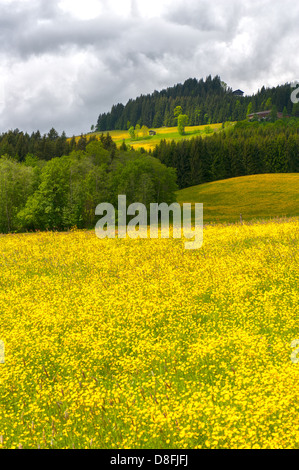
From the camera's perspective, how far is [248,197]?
2810 inches

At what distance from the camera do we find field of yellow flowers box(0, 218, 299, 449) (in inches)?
200

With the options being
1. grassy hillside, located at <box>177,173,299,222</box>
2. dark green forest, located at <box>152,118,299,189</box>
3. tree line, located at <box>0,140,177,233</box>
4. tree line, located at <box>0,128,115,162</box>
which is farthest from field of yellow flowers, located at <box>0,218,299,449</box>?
tree line, located at <box>0,128,115,162</box>

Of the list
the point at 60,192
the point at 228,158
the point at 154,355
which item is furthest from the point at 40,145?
the point at 154,355

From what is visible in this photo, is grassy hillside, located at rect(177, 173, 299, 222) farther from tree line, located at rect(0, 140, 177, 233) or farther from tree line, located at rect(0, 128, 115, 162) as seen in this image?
tree line, located at rect(0, 128, 115, 162)

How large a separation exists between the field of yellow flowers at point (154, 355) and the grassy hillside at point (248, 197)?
39.7 m

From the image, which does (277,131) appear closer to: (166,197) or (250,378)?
(166,197)

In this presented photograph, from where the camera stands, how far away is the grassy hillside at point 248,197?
5850 cm

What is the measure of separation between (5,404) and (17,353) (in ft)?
5.66

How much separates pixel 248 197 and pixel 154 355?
67.9 metres

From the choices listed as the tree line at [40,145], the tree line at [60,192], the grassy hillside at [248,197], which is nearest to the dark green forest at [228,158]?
the grassy hillside at [248,197]

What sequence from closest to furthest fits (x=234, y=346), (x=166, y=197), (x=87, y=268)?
(x=234, y=346)
(x=87, y=268)
(x=166, y=197)

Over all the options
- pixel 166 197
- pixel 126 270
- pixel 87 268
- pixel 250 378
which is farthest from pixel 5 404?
pixel 166 197

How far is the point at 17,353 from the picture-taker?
8.16 meters

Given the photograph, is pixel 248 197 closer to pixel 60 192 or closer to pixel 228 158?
pixel 228 158
